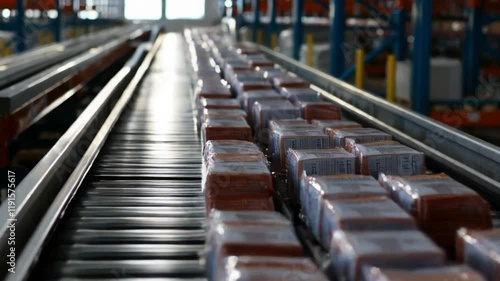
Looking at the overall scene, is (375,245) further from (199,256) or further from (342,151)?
(342,151)

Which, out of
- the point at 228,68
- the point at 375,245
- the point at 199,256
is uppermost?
the point at 228,68

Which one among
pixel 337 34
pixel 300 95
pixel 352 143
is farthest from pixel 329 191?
pixel 337 34

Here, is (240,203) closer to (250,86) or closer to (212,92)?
(212,92)

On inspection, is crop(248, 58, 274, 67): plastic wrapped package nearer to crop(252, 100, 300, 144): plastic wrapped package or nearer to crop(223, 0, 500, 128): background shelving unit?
crop(223, 0, 500, 128): background shelving unit

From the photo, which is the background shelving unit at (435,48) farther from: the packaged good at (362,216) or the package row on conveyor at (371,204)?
the packaged good at (362,216)

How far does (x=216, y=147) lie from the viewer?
2986mm

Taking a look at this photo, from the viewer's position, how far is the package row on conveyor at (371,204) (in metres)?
1.75

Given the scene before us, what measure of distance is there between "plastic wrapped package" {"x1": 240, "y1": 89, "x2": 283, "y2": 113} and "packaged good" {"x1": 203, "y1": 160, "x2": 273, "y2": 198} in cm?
177

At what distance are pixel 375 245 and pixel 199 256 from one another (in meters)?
0.75

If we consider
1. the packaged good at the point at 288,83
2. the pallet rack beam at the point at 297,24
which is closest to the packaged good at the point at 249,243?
the packaged good at the point at 288,83

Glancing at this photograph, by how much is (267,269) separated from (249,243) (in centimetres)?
22

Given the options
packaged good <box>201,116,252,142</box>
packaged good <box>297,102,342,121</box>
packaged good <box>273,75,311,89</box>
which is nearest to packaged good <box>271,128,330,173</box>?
packaged good <box>201,116,252,142</box>

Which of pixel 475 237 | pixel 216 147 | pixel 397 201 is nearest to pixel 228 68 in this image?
pixel 216 147

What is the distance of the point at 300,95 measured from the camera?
15.1ft
